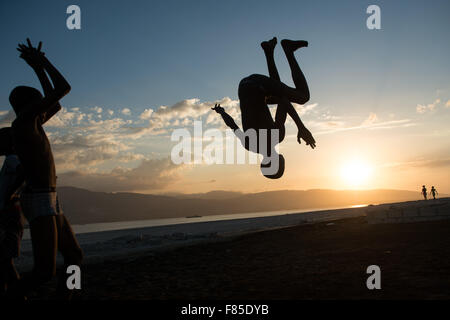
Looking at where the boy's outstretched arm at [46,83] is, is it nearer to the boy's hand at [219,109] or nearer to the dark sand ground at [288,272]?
the boy's hand at [219,109]

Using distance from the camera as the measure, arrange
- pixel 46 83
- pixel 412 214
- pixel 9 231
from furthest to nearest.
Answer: pixel 412 214
pixel 9 231
pixel 46 83

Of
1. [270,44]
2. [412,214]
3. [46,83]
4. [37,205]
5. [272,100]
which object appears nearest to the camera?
[37,205]

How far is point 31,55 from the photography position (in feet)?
11.5

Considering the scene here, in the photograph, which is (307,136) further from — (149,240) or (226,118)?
(149,240)

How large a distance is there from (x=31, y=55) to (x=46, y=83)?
12.5 inches

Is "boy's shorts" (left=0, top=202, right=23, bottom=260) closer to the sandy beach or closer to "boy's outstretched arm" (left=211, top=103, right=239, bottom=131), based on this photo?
the sandy beach

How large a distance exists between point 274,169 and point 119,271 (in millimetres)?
6183

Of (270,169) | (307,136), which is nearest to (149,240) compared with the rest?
(270,169)

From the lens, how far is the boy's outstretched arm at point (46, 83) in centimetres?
337

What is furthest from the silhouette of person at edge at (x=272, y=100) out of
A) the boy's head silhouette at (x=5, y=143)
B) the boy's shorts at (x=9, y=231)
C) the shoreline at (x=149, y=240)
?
the shoreline at (x=149, y=240)

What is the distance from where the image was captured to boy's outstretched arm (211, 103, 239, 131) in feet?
17.9

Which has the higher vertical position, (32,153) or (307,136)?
(307,136)

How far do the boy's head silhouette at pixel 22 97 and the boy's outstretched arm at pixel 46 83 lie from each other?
223mm
